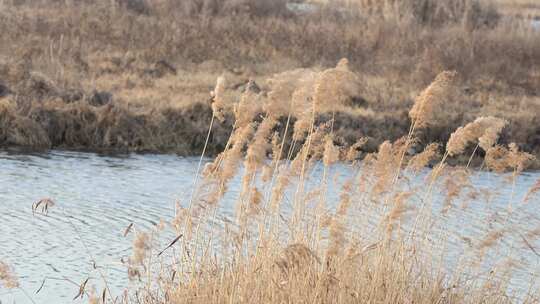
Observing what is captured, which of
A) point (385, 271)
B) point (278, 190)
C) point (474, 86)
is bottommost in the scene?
point (474, 86)

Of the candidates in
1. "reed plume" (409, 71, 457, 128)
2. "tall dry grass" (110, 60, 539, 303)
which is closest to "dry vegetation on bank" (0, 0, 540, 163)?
"tall dry grass" (110, 60, 539, 303)

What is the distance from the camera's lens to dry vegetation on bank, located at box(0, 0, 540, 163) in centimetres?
1585

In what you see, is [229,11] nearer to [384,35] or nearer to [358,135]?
[384,35]

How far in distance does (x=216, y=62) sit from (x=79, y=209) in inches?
399

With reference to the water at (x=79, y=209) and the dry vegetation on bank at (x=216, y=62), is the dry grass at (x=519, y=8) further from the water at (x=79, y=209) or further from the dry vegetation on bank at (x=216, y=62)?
the water at (x=79, y=209)

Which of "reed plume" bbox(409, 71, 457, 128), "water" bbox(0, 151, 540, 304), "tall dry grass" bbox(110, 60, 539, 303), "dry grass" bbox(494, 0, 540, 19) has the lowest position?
"dry grass" bbox(494, 0, 540, 19)

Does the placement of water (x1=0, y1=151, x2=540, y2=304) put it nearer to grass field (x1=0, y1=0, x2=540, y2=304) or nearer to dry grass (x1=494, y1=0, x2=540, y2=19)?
grass field (x1=0, y1=0, x2=540, y2=304)

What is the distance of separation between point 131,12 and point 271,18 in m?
3.02

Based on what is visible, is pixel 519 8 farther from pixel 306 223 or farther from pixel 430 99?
pixel 430 99

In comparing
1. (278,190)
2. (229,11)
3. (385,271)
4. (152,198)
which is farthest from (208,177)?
(229,11)

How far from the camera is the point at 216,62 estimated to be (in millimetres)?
21062

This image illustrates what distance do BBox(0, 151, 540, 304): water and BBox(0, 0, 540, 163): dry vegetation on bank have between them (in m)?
0.92

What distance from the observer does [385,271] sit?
6.12 meters

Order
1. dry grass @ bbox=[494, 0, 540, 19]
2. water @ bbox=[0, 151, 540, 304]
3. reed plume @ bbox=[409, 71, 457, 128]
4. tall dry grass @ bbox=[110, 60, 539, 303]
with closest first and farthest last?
tall dry grass @ bbox=[110, 60, 539, 303], reed plume @ bbox=[409, 71, 457, 128], water @ bbox=[0, 151, 540, 304], dry grass @ bbox=[494, 0, 540, 19]
